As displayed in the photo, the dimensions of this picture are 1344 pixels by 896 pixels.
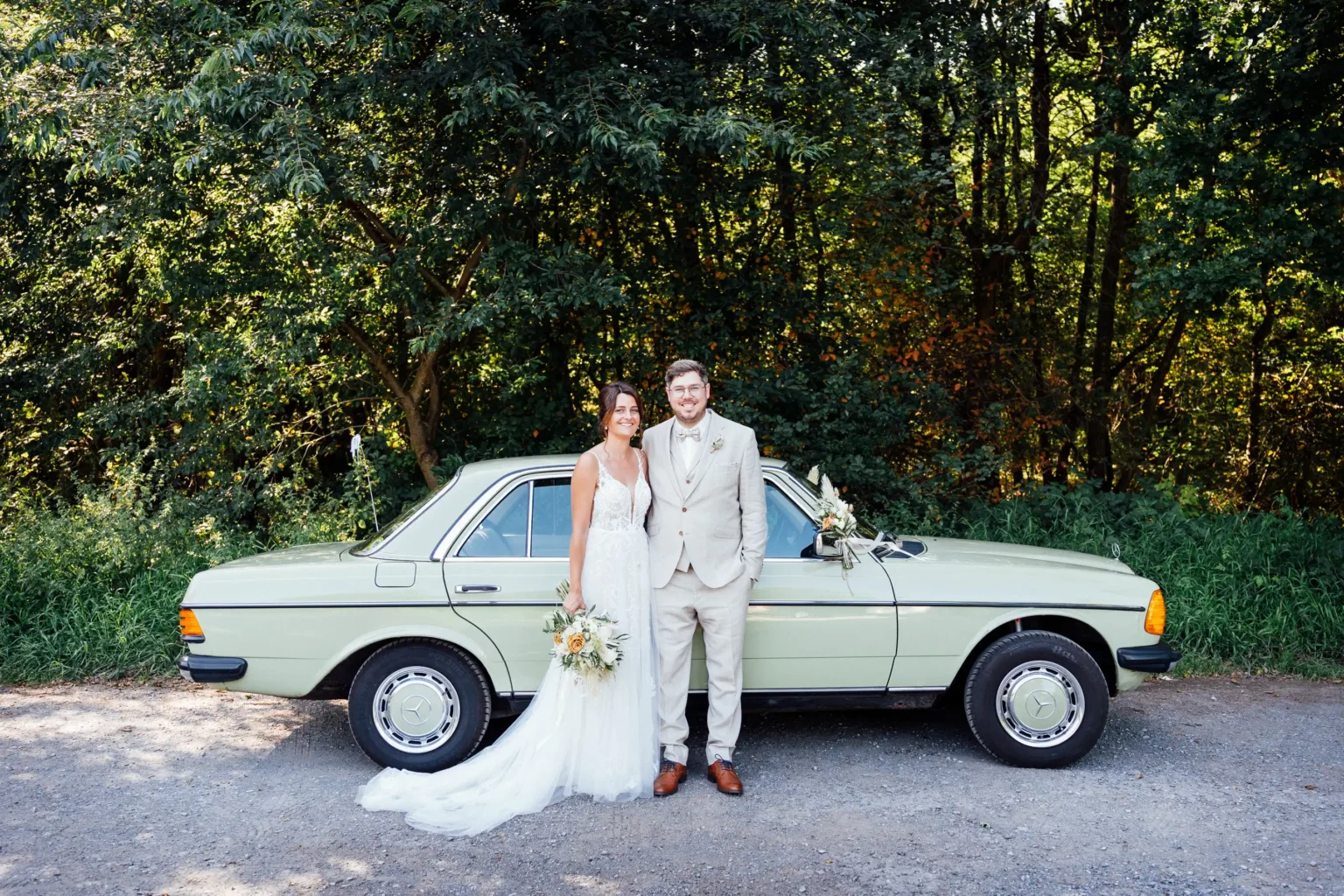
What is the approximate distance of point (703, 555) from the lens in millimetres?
5105

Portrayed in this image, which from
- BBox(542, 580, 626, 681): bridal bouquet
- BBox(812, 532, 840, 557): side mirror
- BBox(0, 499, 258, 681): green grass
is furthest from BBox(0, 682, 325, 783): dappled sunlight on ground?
BBox(812, 532, 840, 557): side mirror

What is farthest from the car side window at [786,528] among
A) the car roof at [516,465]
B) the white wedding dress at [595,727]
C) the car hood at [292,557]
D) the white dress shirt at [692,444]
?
the car hood at [292,557]

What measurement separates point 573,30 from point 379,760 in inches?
219

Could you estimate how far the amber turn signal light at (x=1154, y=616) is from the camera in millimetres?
5508

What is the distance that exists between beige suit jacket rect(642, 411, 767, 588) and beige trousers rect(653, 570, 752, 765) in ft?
0.23

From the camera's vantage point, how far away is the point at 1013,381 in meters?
12.9

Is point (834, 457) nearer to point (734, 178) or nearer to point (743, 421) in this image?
point (743, 421)

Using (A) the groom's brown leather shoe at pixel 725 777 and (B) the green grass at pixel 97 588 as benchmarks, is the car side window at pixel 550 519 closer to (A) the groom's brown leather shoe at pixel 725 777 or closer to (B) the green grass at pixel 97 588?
(A) the groom's brown leather shoe at pixel 725 777

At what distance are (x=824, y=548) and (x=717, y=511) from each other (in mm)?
628

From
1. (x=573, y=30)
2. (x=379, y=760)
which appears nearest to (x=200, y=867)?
(x=379, y=760)

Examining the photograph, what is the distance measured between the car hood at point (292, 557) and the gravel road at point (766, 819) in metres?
1.03

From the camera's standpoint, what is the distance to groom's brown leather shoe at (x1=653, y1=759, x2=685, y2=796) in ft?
16.7

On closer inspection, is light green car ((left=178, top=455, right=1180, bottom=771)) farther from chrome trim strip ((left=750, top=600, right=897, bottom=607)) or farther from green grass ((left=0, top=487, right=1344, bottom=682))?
green grass ((left=0, top=487, right=1344, bottom=682))

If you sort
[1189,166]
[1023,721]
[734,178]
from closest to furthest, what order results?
1. [1023,721]
2. [1189,166]
3. [734,178]
